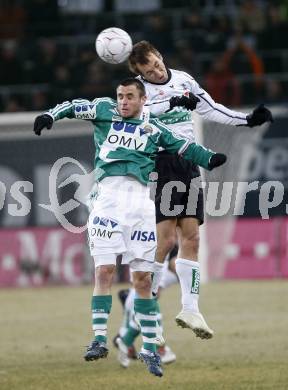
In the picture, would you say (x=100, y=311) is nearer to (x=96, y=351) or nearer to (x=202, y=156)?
(x=96, y=351)

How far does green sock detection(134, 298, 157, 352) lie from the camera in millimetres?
9133

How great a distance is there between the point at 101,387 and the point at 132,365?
1.67m

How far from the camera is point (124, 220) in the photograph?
901 centimetres

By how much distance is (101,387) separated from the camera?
30.3ft

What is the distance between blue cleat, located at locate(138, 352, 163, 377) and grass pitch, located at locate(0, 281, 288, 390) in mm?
348

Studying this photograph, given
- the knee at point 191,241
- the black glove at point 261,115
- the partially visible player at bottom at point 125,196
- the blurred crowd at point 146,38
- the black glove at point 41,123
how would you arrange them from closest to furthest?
the black glove at point 41,123 → the partially visible player at bottom at point 125,196 → the black glove at point 261,115 → the knee at point 191,241 → the blurred crowd at point 146,38

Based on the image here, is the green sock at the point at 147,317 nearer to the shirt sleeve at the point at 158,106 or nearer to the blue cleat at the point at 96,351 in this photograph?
the blue cleat at the point at 96,351

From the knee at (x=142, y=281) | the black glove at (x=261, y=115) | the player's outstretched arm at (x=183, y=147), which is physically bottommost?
the knee at (x=142, y=281)

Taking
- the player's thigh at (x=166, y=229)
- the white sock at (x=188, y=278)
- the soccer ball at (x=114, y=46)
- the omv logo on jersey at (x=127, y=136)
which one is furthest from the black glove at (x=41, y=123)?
the white sock at (x=188, y=278)

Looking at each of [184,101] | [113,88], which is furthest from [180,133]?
[113,88]

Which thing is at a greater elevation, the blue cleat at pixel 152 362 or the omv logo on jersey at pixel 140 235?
the omv logo on jersey at pixel 140 235

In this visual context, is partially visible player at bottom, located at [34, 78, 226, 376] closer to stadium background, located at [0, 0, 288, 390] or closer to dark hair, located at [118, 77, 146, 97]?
dark hair, located at [118, 77, 146, 97]

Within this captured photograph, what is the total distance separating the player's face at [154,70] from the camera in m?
9.60

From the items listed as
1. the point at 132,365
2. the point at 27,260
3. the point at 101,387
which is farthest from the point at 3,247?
the point at 101,387
